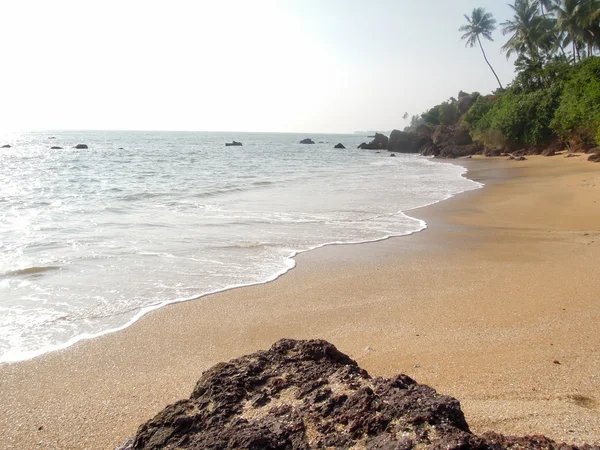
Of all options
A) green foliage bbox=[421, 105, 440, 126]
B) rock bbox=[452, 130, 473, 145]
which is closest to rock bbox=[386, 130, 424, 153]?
rock bbox=[452, 130, 473, 145]

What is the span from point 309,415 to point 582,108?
85.1 feet

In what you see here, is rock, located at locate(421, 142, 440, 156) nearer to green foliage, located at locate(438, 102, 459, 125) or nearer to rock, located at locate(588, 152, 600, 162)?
green foliage, located at locate(438, 102, 459, 125)

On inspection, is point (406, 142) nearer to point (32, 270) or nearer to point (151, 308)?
point (32, 270)

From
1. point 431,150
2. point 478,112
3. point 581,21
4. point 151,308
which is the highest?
point 581,21

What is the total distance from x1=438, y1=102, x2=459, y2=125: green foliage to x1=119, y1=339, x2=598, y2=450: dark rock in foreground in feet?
214

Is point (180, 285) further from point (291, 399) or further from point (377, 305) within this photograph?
point (291, 399)

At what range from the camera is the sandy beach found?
2717 millimetres

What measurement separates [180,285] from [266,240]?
2686mm

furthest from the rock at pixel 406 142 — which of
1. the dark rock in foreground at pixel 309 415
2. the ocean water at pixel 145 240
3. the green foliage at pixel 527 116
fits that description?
the dark rock in foreground at pixel 309 415

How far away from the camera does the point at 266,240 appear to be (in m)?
8.13

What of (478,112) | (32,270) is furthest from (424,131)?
(32,270)

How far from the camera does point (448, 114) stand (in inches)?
2504

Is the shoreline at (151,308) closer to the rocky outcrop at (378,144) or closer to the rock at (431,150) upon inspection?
the rock at (431,150)

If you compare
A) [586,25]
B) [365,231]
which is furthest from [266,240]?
[586,25]
